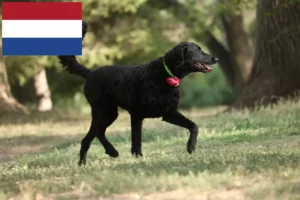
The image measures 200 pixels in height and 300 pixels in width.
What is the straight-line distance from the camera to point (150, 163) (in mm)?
9203

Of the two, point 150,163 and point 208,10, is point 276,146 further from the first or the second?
point 208,10

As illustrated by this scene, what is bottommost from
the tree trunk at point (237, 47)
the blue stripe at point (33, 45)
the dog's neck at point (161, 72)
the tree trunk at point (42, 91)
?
the tree trunk at point (42, 91)

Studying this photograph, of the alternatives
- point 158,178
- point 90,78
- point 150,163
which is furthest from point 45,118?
point 158,178

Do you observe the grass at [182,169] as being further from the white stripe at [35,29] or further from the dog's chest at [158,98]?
the white stripe at [35,29]

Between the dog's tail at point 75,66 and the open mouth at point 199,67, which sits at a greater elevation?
the open mouth at point 199,67

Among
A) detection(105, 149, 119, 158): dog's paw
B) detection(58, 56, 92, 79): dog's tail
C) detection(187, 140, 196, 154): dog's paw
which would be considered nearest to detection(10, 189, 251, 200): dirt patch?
detection(187, 140, 196, 154): dog's paw

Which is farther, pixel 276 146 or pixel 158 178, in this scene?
pixel 276 146

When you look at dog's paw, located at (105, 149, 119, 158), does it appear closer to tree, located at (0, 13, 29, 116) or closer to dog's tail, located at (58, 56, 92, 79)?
dog's tail, located at (58, 56, 92, 79)

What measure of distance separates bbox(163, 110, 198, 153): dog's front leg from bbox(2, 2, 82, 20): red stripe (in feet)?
31.2

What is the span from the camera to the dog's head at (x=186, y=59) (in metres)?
10.3

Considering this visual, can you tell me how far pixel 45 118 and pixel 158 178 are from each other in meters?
17.4

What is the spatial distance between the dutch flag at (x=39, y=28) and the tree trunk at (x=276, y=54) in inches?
165

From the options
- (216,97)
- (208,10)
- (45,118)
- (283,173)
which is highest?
(283,173)

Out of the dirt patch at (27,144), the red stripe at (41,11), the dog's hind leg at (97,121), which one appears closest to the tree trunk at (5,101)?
the red stripe at (41,11)
